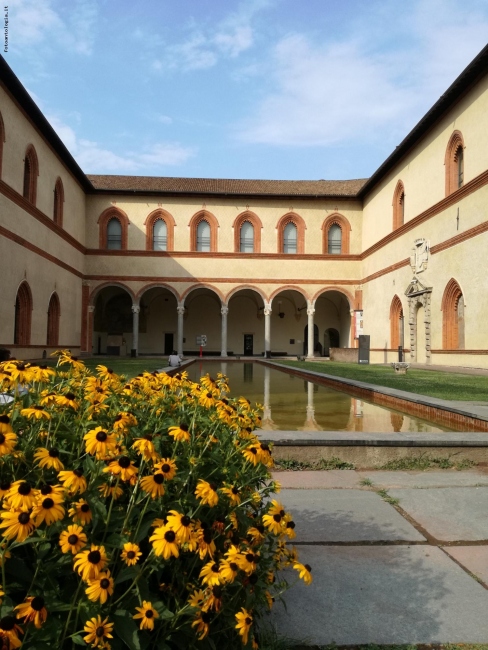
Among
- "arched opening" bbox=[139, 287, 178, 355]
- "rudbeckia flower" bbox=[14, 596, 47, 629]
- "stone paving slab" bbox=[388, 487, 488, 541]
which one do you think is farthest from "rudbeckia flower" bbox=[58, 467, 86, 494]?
"arched opening" bbox=[139, 287, 178, 355]

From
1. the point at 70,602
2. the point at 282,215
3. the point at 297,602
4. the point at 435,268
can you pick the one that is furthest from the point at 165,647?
the point at 282,215

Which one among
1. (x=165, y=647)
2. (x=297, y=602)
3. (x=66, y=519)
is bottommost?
(x=297, y=602)

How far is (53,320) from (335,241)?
1734cm

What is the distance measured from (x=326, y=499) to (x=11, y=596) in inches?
108

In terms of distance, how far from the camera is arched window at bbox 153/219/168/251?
32.1 m

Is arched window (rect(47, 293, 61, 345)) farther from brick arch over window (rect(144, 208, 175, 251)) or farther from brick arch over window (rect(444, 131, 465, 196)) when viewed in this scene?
brick arch over window (rect(444, 131, 465, 196))

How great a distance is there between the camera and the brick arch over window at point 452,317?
66.2 ft

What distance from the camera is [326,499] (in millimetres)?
3867

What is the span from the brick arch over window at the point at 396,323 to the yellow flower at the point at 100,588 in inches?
1039

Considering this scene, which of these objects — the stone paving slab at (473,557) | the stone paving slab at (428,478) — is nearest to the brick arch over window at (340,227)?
the stone paving slab at (428,478)

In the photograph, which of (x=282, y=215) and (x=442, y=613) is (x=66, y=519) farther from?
(x=282, y=215)

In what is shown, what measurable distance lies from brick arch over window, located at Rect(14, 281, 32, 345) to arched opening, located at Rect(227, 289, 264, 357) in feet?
60.6

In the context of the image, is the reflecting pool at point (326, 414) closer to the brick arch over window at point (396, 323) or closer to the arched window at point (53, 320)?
the brick arch over window at point (396, 323)

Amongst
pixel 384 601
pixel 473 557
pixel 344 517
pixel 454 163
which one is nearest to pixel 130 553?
pixel 384 601
